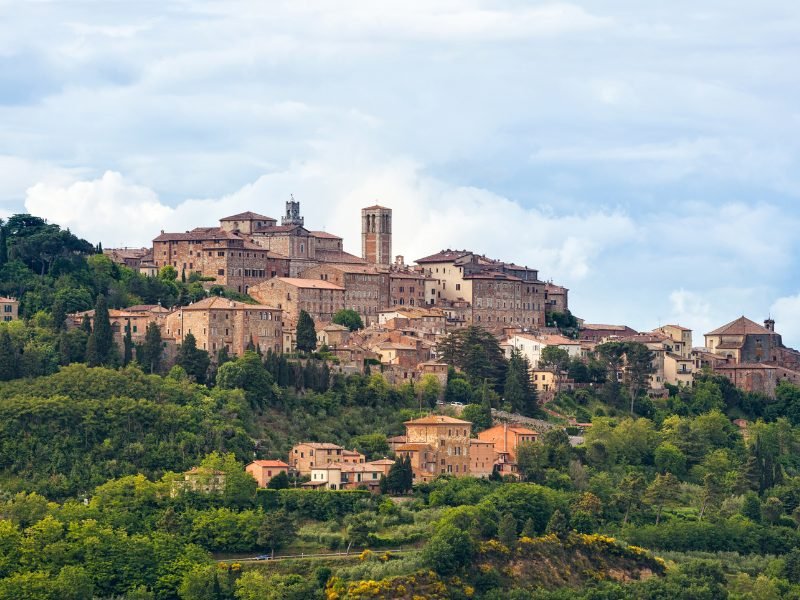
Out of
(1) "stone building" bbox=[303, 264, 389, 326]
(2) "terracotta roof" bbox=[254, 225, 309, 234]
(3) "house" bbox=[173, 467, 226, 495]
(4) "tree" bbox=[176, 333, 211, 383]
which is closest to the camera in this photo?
(3) "house" bbox=[173, 467, 226, 495]

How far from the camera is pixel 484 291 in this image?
117 metres

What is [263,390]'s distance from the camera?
9081 centimetres

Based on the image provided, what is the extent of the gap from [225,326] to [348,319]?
41.9 feet

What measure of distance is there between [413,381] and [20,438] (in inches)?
896

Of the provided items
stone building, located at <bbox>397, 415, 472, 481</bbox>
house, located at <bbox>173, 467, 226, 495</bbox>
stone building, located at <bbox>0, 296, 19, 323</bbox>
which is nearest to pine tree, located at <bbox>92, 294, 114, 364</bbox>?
stone building, located at <bbox>0, 296, 19, 323</bbox>

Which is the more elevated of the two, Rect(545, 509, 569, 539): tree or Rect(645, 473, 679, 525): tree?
Rect(645, 473, 679, 525): tree

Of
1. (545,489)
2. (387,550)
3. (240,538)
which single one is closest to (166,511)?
(240,538)

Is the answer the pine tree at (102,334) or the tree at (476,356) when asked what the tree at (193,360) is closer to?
the pine tree at (102,334)

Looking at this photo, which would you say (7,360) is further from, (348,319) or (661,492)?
(661,492)

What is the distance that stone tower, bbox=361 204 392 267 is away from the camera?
120m

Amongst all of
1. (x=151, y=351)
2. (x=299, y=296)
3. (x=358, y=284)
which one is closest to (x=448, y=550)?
(x=151, y=351)

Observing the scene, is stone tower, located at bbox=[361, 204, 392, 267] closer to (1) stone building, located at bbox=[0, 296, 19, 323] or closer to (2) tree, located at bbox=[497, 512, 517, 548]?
(1) stone building, located at bbox=[0, 296, 19, 323]

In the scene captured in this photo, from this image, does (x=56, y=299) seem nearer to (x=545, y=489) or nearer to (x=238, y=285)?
(x=238, y=285)

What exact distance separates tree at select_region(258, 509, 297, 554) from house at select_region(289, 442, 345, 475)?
19.4 ft
